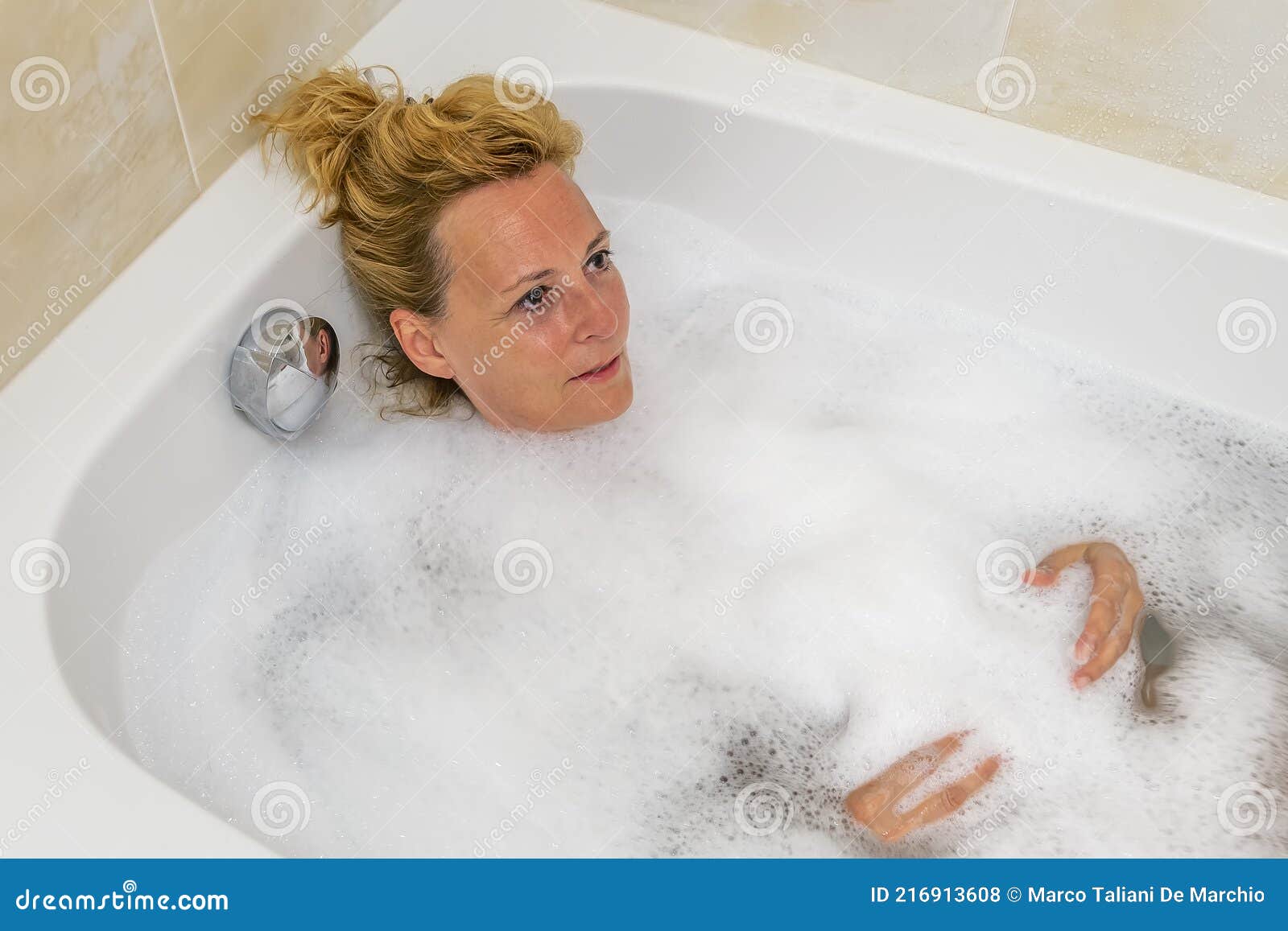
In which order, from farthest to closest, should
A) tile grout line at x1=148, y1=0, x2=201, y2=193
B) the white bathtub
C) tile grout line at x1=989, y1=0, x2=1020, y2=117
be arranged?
tile grout line at x1=989, y1=0, x2=1020, y2=117, tile grout line at x1=148, y1=0, x2=201, y2=193, the white bathtub

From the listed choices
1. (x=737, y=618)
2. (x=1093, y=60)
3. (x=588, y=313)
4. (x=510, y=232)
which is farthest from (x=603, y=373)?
(x=1093, y=60)

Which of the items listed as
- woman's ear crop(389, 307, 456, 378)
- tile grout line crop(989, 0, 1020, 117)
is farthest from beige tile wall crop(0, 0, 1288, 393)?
woman's ear crop(389, 307, 456, 378)

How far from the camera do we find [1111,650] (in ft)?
4.40

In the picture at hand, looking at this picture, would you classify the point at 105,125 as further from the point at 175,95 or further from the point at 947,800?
the point at 947,800

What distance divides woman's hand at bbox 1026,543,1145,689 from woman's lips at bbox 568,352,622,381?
511 millimetres

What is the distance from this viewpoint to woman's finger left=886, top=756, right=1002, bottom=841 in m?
1.29

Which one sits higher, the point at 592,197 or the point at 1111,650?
the point at 592,197

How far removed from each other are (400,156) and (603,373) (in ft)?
1.04

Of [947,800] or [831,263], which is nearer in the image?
[947,800]

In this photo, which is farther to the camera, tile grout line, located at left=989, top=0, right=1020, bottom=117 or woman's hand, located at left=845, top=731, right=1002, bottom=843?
tile grout line, located at left=989, top=0, right=1020, bottom=117

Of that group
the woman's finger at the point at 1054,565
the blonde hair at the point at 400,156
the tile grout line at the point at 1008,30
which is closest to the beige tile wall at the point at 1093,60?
the tile grout line at the point at 1008,30

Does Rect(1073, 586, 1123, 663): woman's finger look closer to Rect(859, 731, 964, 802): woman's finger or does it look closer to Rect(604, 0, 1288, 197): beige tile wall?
Rect(859, 731, 964, 802): woman's finger
